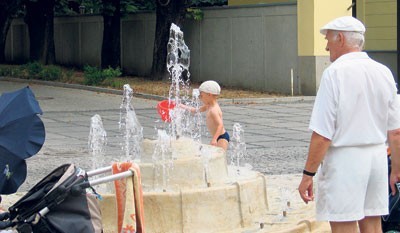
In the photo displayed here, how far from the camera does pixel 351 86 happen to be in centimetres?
577

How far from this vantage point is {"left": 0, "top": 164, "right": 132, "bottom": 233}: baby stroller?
527 cm

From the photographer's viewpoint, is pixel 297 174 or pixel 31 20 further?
pixel 31 20

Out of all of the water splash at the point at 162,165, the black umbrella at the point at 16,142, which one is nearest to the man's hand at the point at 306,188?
the black umbrella at the point at 16,142

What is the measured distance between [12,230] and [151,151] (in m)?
3.26

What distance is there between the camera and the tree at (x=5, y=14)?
111ft

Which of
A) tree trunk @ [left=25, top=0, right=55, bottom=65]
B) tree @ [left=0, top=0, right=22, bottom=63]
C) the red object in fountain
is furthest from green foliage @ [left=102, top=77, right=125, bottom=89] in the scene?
the red object in fountain

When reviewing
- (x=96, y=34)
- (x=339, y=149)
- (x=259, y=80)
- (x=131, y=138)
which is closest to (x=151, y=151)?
(x=339, y=149)

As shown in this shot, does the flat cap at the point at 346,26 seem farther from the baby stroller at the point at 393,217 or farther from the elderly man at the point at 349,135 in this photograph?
the baby stroller at the point at 393,217

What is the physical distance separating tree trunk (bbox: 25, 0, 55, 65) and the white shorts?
93.3 ft

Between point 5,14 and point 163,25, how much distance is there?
1089 cm

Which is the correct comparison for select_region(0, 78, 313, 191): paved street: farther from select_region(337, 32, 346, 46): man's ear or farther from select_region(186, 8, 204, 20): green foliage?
select_region(337, 32, 346, 46): man's ear

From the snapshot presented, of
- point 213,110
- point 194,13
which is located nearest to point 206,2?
point 194,13

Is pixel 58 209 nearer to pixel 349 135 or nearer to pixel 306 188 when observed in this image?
pixel 306 188

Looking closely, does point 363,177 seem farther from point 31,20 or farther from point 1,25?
point 1,25
